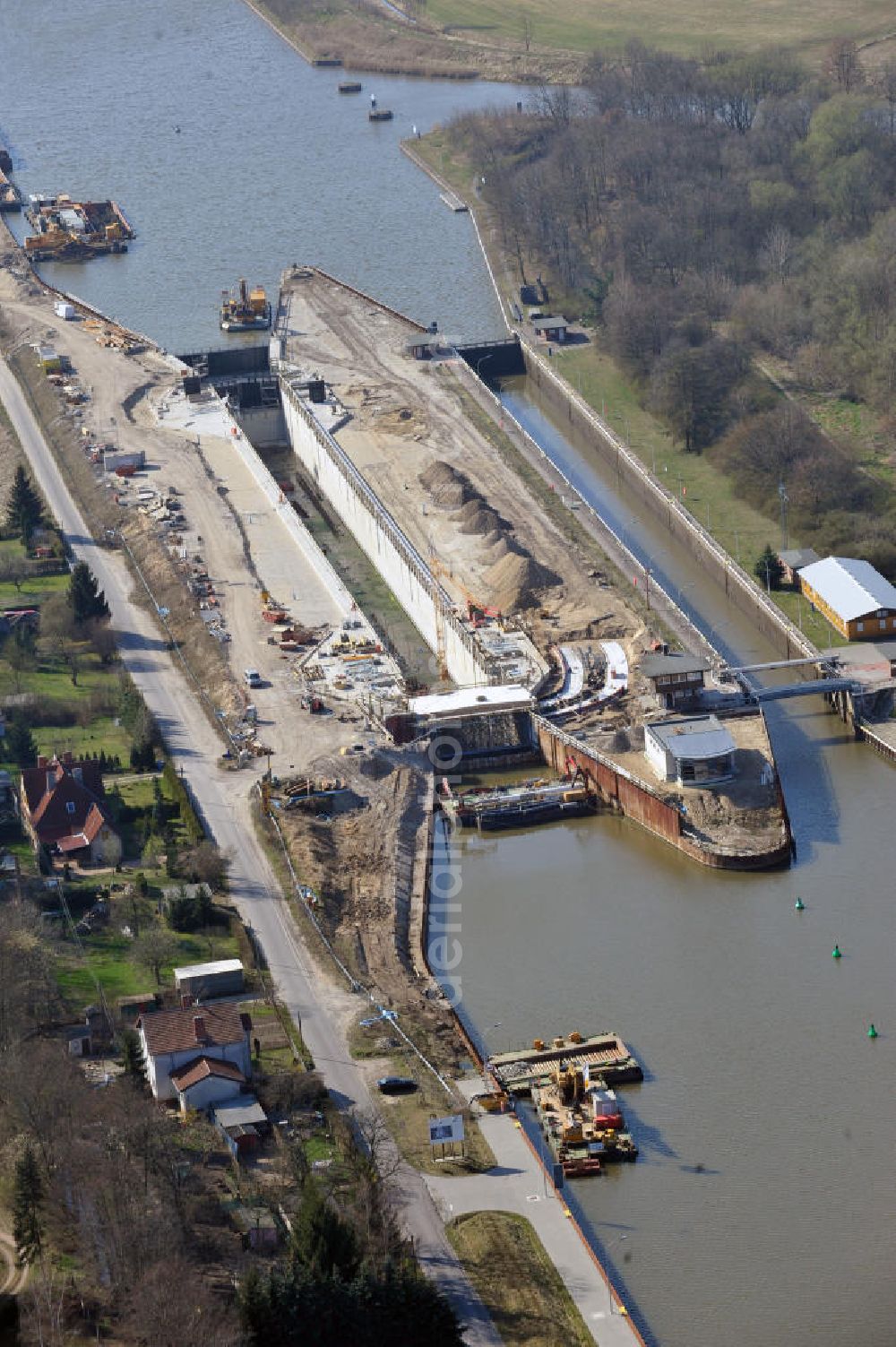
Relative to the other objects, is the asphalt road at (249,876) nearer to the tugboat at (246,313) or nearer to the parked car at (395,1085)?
the parked car at (395,1085)

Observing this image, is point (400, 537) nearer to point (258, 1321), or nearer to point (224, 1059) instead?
point (224, 1059)

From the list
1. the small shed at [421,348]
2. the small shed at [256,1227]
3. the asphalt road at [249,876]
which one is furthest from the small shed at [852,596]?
the small shed at [256,1227]

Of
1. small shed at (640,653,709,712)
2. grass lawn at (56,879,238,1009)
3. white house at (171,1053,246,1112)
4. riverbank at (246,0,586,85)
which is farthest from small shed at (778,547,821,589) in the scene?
riverbank at (246,0,586,85)

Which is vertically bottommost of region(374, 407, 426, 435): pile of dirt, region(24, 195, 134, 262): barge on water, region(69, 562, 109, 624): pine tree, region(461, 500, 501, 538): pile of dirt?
region(69, 562, 109, 624): pine tree

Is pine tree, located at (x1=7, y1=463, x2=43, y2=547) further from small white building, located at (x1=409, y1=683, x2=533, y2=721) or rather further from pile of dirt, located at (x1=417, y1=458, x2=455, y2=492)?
small white building, located at (x1=409, y1=683, x2=533, y2=721)

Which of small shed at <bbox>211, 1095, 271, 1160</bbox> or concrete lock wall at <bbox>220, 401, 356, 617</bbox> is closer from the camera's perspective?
small shed at <bbox>211, 1095, 271, 1160</bbox>

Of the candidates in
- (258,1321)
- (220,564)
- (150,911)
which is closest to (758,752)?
(150,911)
